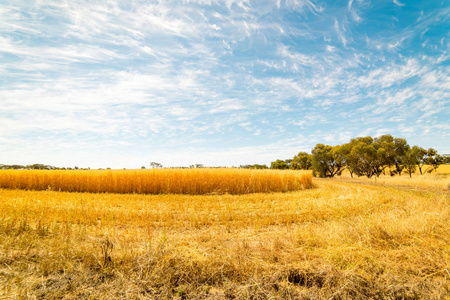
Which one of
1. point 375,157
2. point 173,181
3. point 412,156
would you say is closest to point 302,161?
point 375,157

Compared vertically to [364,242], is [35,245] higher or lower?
higher

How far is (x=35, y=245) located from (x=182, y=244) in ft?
9.37

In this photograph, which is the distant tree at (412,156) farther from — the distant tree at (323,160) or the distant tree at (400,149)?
the distant tree at (323,160)

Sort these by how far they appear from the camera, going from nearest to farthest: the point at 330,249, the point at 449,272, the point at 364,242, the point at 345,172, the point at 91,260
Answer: the point at 449,272
the point at 91,260
the point at 330,249
the point at 364,242
the point at 345,172

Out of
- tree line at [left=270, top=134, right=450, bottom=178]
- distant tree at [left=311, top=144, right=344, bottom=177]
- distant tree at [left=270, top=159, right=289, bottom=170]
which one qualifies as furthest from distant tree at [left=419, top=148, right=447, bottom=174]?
distant tree at [left=270, top=159, right=289, bottom=170]

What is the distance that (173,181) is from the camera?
1562cm

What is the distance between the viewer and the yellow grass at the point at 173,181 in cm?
1563

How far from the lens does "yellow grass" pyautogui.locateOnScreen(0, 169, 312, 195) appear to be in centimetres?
1563

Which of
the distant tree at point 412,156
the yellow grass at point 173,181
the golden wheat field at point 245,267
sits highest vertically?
the distant tree at point 412,156

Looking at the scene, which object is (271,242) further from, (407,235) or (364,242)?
(407,235)

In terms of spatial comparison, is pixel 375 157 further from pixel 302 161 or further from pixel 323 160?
pixel 302 161

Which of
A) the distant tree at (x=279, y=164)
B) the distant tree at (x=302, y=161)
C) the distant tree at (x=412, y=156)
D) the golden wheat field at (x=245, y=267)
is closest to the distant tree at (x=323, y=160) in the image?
the distant tree at (x=302, y=161)

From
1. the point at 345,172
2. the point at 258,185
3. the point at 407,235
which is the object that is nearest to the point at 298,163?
the point at 345,172

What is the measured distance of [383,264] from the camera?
3570 mm
